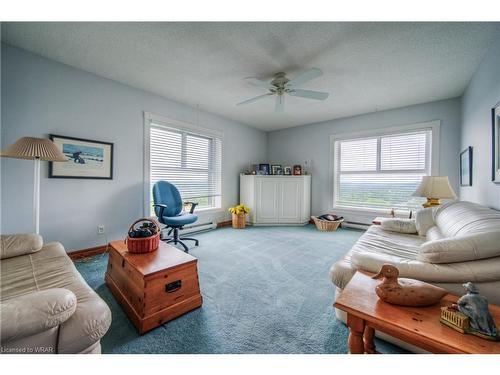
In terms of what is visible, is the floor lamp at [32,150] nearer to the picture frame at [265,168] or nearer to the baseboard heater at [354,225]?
the picture frame at [265,168]

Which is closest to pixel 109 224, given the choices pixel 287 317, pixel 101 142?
pixel 101 142

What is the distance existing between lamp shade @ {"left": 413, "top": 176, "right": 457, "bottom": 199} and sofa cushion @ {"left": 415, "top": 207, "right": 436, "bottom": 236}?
1.21 feet

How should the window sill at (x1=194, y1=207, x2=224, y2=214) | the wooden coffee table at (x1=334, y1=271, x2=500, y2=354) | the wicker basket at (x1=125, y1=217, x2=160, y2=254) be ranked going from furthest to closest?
the window sill at (x1=194, y1=207, x2=224, y2=214) < the wicker basket at (x1=125, y1=217, x2=160, y2=254) < the wooden coffee table at (x1=334, y1=271, x2=500, y2=354)

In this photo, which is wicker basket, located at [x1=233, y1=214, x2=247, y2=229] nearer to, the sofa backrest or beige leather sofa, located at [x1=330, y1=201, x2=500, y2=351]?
beige leather sofa, located at [x1=330, y1=201, x2=500, y2=351]

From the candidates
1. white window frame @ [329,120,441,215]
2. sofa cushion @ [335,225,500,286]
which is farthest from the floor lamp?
white window frame @ [329,120,441,215]

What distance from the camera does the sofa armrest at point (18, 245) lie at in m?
1.47

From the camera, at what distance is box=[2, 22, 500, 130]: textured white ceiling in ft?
5.97

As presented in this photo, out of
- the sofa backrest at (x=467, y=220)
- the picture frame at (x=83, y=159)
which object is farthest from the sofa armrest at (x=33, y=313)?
the picture frame at (x=83, y=159)

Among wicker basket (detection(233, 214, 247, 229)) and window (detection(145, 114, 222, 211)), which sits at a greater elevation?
window (detection(145, 114, 222, 211))

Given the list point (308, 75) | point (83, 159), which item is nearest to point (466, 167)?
point (308, 75)

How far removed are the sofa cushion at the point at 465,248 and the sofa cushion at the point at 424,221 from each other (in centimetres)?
135

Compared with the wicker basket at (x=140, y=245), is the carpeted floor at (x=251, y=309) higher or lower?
lower

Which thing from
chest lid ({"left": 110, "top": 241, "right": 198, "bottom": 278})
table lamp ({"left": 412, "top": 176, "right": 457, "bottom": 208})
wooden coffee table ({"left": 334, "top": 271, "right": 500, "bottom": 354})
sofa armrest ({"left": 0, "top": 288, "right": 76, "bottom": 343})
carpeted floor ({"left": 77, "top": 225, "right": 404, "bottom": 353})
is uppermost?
table lamp ({"left": 412, "top": 176, "right": 457, "bottom": 208})
